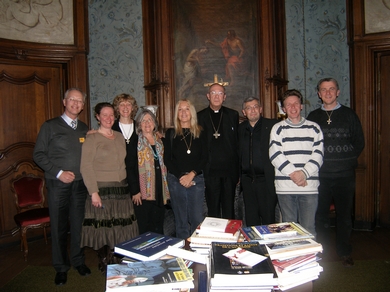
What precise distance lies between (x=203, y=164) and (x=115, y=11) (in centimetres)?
259

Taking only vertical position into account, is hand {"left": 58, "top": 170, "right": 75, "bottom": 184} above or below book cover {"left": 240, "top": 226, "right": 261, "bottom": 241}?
above

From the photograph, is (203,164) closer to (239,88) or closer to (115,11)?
(239,88)

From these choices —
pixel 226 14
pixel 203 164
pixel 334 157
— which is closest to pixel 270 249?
pixel 203 164

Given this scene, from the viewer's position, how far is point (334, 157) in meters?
2.96

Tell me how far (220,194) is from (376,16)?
3.00 m

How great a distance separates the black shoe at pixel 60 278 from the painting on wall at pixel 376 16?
4.35 m

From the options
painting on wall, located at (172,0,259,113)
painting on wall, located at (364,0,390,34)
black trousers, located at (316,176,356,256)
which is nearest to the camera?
black trousers, located at (316,176,356,256)

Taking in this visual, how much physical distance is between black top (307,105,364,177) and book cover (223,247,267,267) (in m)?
1.82

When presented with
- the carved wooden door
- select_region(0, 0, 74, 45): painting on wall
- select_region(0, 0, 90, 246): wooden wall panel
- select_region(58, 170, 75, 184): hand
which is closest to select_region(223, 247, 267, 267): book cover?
select_region(58, 170, 75, 184): hand

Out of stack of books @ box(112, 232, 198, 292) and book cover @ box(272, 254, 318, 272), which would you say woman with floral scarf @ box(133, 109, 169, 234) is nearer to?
stack of books @ box(112, 232, 198, 292)

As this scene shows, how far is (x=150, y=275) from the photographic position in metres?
1.35

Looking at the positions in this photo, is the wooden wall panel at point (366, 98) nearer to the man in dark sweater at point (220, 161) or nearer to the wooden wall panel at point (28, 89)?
the man in dark sweater at point (220, 161)

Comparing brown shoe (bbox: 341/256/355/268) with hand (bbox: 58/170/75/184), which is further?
brown shoe (bbox: 341/256/355/268)

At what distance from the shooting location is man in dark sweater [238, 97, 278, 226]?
9.78ft
